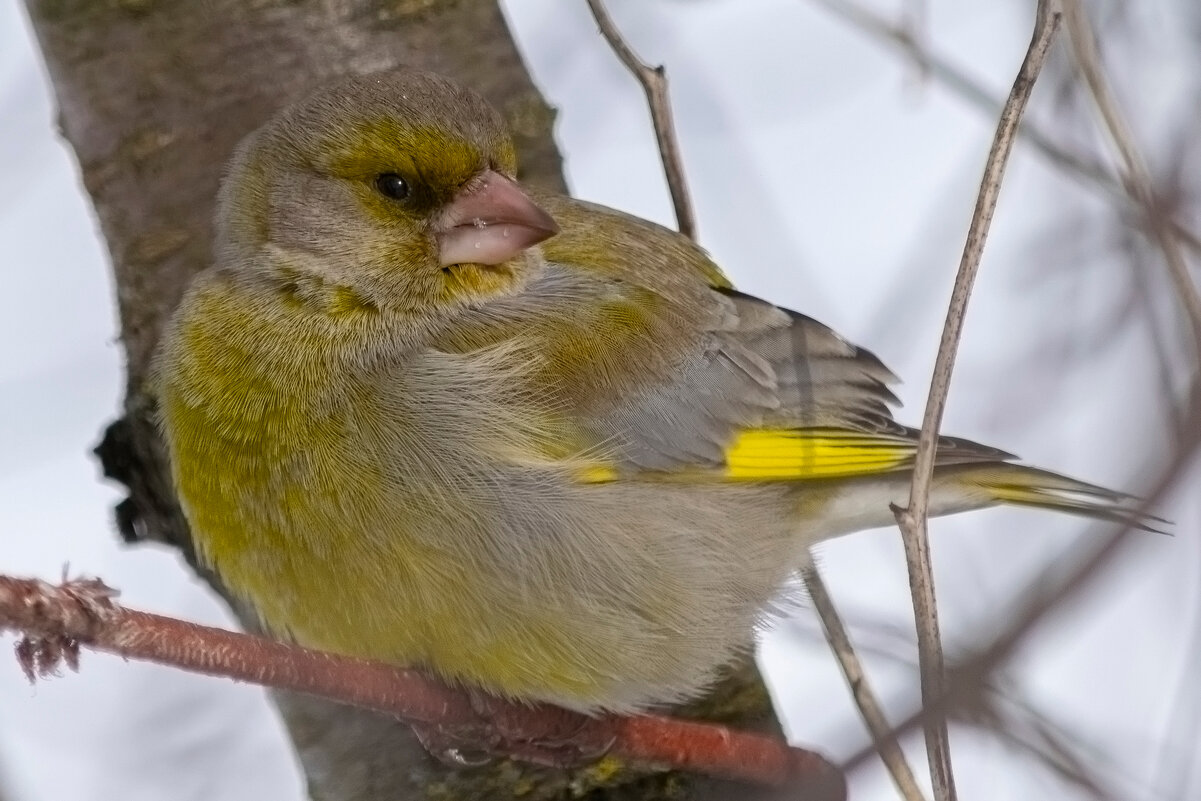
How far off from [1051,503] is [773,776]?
1181mm

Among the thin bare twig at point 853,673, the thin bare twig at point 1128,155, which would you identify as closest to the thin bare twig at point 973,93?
the thin bare twig at point 1128,155

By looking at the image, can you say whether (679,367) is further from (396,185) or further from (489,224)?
(396,185)

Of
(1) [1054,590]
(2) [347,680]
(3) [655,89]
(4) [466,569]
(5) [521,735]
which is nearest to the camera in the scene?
(1) [1054,590]

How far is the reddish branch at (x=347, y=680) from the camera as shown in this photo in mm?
1765

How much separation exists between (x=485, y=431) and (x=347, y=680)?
0.91 m

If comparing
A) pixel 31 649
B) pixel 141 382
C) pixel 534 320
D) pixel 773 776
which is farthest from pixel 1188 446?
pixel 141 382

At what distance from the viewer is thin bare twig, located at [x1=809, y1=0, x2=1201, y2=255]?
3602 millimetres

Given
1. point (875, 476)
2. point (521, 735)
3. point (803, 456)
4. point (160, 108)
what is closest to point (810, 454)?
point (803, 456)

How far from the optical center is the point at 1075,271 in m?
3.60

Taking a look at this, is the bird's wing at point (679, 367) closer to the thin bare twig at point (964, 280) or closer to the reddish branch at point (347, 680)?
the reddish branch at point (347, 680)

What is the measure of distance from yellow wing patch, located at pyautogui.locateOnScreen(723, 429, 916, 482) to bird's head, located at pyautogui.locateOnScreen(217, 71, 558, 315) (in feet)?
2.41

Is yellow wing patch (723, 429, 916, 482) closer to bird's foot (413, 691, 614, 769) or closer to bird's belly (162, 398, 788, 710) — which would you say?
bird's belly (162, 398, 788, 710)

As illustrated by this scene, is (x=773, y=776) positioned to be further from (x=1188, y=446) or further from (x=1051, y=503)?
(x=1188, y=446)

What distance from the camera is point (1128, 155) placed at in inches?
121
